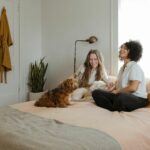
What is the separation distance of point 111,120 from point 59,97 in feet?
2.51

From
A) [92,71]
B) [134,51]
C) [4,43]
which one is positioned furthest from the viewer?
A: [4,43]

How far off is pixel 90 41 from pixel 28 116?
197 cm

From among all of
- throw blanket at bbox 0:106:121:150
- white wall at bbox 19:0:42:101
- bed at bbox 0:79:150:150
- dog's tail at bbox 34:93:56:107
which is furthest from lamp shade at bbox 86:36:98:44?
throw blanket at bbox 0:106:121:150

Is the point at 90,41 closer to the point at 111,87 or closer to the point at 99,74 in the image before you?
the point at 99,74

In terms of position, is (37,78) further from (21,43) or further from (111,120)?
(111,120)

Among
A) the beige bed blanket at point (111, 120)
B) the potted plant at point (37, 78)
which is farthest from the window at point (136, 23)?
the potted plant at point (37, 78)

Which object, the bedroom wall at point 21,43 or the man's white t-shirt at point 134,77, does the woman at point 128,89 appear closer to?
the man's white t-shirt at point 134,77

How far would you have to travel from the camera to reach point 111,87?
3.04 metres

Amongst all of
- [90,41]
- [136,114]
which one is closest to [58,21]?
[90,41]

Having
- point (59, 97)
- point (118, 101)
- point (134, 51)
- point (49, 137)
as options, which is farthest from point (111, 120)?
point (134, 51)

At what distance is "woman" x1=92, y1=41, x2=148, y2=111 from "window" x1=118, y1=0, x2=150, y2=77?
38cm

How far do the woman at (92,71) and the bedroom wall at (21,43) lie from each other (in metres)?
1.40

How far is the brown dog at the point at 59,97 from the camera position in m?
2.60

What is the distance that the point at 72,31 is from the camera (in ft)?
13.7
